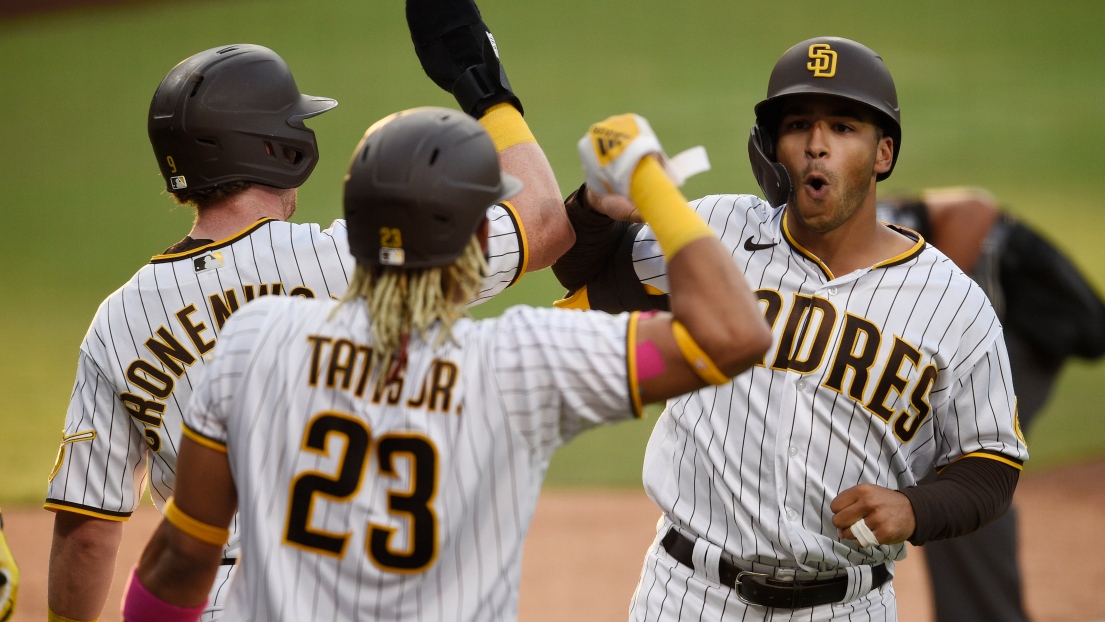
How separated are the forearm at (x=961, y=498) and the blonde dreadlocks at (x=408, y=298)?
111 centimetres

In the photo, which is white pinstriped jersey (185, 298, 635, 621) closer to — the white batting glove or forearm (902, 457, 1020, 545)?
the white batting glove

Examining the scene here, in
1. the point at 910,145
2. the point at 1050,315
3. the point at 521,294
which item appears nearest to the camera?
the point at 1050,315

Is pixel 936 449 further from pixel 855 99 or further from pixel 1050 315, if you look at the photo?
pixel 1050 315

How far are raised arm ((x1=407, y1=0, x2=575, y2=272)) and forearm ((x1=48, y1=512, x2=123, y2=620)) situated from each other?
103 centimetres

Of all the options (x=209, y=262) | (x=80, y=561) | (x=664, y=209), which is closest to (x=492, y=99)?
(x=209, y=262)

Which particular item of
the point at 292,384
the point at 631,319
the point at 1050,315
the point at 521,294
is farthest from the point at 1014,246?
the point at 521,294

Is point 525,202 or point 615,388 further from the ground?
point 525,202

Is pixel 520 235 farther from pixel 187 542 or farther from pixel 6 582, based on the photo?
pixel 6 582

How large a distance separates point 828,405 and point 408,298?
1090 mm

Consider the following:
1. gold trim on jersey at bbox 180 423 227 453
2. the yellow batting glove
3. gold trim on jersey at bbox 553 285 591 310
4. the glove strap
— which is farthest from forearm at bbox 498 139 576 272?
the yellow batting glove

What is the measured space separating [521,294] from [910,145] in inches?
210

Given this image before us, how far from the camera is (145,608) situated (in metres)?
1.78

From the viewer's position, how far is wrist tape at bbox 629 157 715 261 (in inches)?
65.7

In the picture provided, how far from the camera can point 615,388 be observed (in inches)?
63.4
